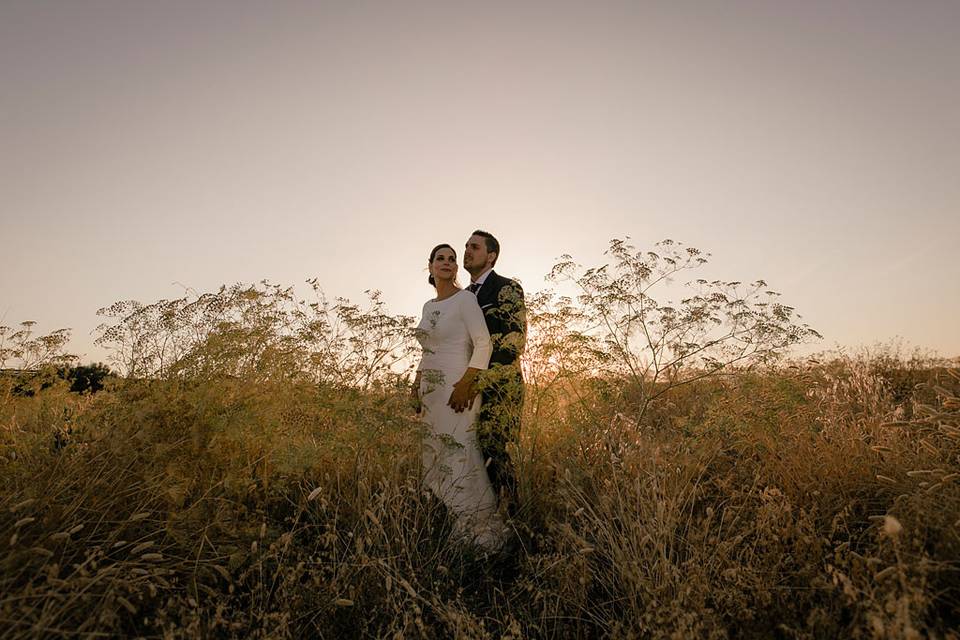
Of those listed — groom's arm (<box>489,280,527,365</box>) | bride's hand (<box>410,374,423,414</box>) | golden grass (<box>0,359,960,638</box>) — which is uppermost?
groom's arm (<box>489,280,527,365</box>)

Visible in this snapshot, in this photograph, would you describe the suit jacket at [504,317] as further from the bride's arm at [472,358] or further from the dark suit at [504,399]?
the bride's arm at [472,358]

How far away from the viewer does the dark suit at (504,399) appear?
433 cm

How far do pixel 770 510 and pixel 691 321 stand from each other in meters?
2.18

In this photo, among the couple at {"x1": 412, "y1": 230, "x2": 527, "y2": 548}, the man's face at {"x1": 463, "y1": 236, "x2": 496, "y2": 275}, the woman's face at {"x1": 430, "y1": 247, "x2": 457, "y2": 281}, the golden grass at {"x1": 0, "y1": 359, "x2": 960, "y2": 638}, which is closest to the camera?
the golden grass at {"x1": 0, "y1": 359, "x2": 960, "y2": 638}

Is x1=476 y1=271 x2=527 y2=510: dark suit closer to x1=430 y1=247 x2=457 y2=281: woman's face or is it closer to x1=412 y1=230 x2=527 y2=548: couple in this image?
x1=412 y1=230 x2=527 y2=548: couple

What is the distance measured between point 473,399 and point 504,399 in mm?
266

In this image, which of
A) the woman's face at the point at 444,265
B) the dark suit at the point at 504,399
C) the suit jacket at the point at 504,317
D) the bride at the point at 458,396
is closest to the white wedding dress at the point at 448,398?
the bride at the point at 458,396

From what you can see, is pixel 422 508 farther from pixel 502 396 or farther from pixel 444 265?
pixel 444 265

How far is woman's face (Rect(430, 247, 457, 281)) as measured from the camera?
16.6ft

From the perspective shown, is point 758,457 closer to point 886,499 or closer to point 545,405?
point 886,499

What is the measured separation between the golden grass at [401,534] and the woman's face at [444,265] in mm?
1416

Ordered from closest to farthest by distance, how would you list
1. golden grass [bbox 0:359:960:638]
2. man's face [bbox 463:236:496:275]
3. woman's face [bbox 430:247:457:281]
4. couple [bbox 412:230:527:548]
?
golden grass [bbox 0:359:960:638], couple [bbox 412:230:527:548], woman's face [bbox 430:247:457:281], man's face [bbox 463:236:496:275]

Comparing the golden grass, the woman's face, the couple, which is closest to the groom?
the couple

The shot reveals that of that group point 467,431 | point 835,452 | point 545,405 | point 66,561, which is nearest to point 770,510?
point 835,452
